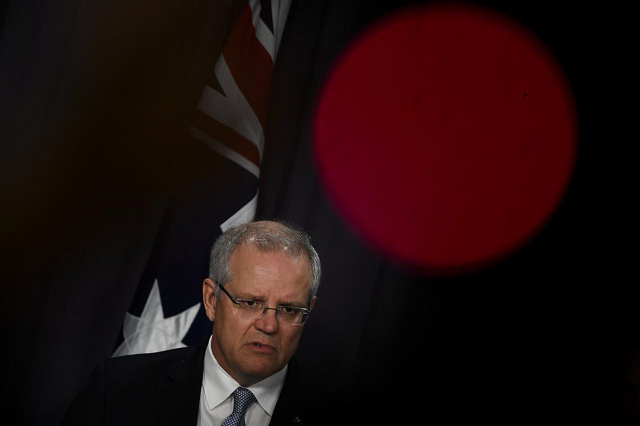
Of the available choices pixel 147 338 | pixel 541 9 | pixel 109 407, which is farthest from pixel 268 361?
pixel 541 9

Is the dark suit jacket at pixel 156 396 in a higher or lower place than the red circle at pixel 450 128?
lower

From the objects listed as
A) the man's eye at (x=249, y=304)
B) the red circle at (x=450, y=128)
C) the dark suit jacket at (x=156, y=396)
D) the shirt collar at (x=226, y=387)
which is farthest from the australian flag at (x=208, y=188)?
the man's eye at (x=249, y=304)

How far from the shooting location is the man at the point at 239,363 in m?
1.76

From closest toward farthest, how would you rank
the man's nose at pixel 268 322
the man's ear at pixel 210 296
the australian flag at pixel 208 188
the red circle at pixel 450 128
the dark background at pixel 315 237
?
the man's nose at pixel 268 322
the man's ear at pixel 210 296
the dark background at pixel 315 237
the australian flag at pixel 208 188
the red circle at pixel 450 128

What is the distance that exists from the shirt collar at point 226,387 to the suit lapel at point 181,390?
0.03 meters

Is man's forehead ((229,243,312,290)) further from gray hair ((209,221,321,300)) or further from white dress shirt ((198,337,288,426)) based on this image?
white dress shirt ((198,337,288,426))

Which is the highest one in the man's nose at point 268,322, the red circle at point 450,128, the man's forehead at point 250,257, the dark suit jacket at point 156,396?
the red circle at point 450,128

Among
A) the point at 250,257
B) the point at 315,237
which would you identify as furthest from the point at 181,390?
the point at 315,237

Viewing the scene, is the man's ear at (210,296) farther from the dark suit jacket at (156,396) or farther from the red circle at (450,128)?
the red circle at (450,128)

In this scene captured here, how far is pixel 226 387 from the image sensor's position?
1822 millimetres

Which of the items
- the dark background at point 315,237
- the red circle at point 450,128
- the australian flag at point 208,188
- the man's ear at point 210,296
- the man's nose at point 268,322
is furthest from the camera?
the red circle at point 450,128

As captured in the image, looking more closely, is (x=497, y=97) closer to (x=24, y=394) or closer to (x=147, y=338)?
(x=147, y=338)

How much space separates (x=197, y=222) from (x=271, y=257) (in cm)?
95

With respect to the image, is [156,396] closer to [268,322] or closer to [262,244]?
[268,322]
